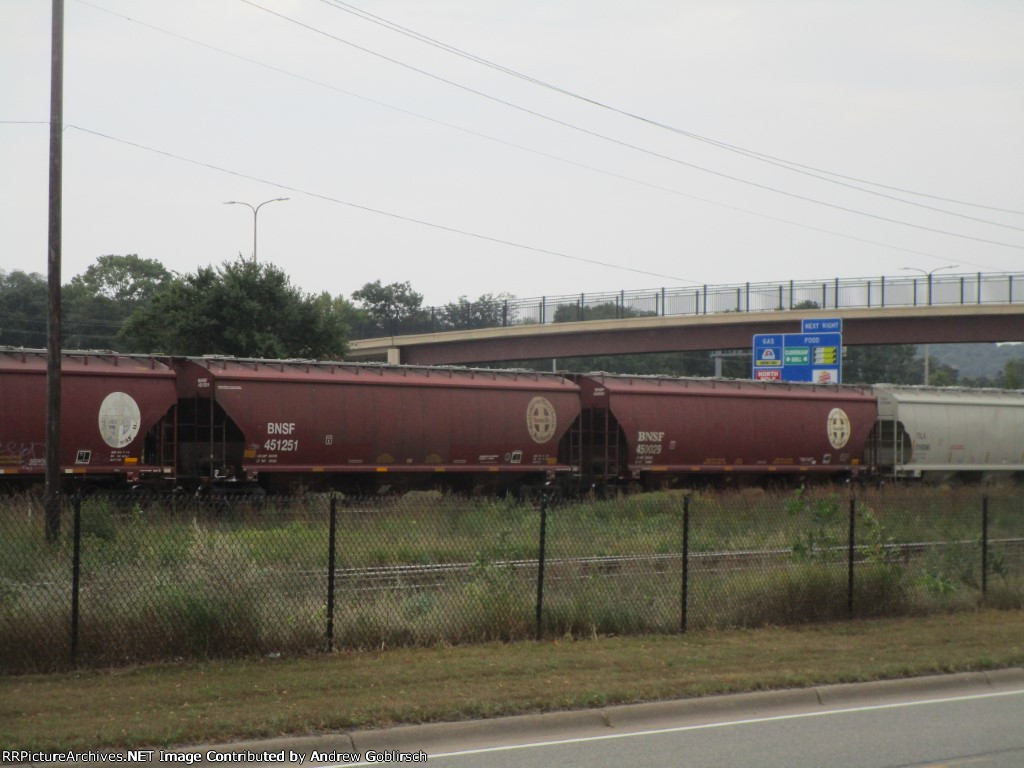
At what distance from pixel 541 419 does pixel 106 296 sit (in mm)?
75267

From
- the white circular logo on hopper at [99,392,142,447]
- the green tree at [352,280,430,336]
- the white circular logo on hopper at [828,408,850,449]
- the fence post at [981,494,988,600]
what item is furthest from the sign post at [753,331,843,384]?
the green tree at [352,280,430,336]

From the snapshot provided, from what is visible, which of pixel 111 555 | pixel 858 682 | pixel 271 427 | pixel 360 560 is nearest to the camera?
pixel 858 682

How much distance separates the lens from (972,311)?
152 feet

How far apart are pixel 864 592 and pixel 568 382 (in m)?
16.5

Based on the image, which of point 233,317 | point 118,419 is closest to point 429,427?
point 118,419

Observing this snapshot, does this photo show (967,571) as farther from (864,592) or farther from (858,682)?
(858,682)

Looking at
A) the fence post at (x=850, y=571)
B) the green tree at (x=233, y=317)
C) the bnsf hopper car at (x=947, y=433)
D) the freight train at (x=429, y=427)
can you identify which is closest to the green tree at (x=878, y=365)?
the bnsf hopper car at (x=947, y=433)

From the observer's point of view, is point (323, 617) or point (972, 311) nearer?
point (323, 617)

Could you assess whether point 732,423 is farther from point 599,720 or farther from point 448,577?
point 599,720

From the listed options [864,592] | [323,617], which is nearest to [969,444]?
[864,592]

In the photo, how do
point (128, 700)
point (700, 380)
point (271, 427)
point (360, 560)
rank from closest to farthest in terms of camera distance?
point (128, 700) → point (360, 560) → point (271, 427) → point (700, 380)

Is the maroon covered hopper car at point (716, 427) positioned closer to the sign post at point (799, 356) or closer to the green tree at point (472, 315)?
the sign post at point (799, 356)

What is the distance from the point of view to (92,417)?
75.5 feet

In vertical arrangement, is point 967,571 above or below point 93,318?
below
